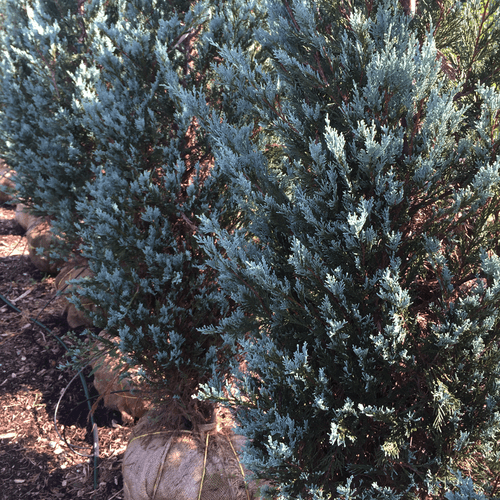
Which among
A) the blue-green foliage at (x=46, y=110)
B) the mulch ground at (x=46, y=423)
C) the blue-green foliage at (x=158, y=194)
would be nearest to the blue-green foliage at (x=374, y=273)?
the blue-green foliage at (x=158, y=194)

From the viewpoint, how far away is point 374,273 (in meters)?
2.14

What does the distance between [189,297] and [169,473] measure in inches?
56.7

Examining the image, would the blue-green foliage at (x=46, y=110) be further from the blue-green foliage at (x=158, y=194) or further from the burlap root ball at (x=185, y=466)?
the burlap root ball at (x=185, y=466)

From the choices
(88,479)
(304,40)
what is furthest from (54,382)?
(304,40)

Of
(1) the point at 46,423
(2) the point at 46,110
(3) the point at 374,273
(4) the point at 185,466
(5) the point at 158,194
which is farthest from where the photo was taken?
(2) the point at 46,110

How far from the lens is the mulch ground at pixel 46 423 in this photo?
176 inches

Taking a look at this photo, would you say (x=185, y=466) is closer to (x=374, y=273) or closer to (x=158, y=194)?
(x=158, y=194)

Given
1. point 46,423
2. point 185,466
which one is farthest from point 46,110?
point 185,466

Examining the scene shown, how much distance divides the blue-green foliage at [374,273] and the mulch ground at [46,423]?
3131 mm

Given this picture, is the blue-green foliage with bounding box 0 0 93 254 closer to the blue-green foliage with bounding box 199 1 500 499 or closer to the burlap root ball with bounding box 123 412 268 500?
the burlap root ball with bounding box 123 412 268 500

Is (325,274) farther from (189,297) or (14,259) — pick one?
(14,259)

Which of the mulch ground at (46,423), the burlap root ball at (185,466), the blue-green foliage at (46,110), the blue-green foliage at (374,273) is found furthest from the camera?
the blue-green foliage at (46,110)

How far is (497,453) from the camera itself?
1828mm

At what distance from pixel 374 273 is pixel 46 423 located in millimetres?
4656
